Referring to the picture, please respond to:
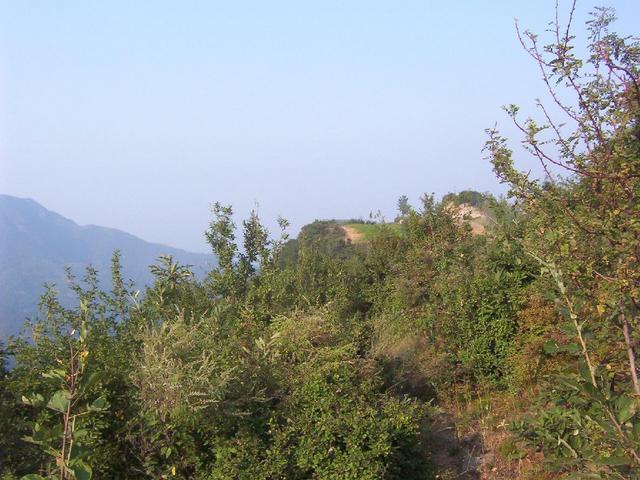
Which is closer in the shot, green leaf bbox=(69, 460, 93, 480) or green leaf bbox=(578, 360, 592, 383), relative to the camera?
green leaf bbox=(69, 460, 93, 480)

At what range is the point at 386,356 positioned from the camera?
8.70 meters

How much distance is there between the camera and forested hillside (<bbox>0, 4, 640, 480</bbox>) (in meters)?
2.53

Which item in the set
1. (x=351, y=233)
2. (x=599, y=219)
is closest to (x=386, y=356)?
(x=599, y=219)

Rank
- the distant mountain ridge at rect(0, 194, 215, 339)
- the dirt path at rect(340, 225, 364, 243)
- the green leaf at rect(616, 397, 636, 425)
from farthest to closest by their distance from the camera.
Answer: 1. the distant mountain ridge at rect(0, 194, 215, 339)
2. the dirt path at rect(340, 225, 364, 243)
3. the green leaf at rect(616, 397, 636, 425)

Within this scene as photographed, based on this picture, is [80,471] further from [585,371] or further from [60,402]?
[585,371]

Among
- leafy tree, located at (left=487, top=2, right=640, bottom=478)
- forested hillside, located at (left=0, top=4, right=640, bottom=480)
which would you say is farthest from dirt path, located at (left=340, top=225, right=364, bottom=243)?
leafy tree, located at (left=487, top=2, right=640, bottom=478)

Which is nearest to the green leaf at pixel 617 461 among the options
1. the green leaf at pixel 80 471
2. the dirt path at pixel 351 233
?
the green leaf at pixel 80 471

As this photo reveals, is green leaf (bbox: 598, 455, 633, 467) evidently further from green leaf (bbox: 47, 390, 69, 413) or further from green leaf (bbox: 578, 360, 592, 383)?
green leaf (bbox: 47, 390, 69, 413)

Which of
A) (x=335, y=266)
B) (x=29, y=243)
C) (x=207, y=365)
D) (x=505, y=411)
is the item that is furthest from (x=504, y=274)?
(x=29, y=243)

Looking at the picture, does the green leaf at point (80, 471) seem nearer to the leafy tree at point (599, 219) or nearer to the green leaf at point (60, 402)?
the green leaf at point (60, 402)

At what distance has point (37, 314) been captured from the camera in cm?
790

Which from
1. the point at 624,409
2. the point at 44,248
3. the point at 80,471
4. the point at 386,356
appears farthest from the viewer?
the point at 44,248

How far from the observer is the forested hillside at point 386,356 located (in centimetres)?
253

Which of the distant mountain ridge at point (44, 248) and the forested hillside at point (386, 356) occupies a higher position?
the distant mountain ridge at point (44, 248)
